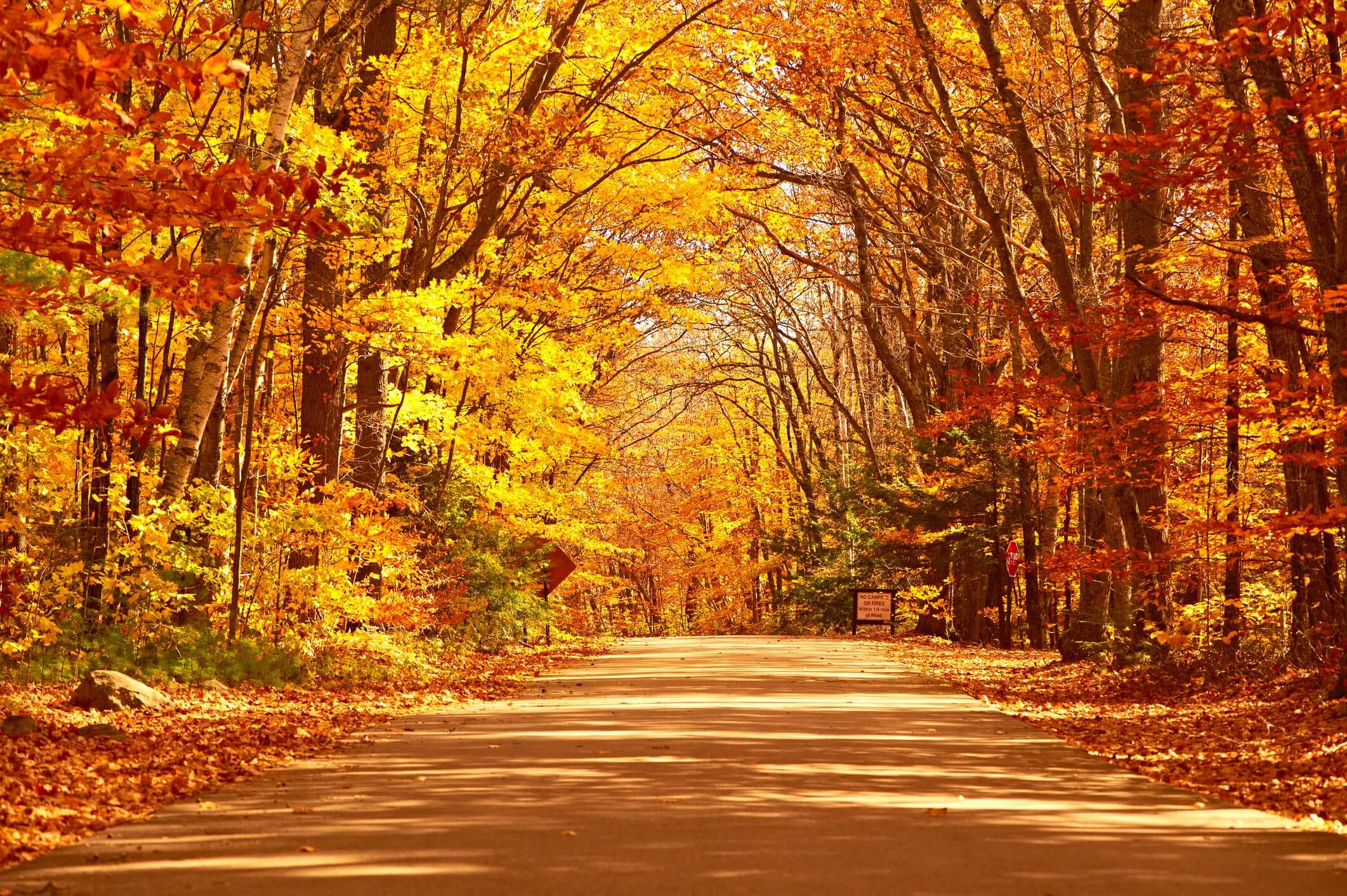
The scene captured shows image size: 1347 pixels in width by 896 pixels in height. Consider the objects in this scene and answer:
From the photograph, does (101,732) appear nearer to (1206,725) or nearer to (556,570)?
(1206,725)

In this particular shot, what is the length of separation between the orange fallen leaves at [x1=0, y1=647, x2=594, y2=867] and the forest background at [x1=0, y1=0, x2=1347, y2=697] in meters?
1.33

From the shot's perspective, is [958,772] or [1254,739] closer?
[958,772]

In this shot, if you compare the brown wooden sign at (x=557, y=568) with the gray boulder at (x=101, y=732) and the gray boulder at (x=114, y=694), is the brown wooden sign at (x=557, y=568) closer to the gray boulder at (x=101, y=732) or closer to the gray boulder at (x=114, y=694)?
the gray boulder at (x=114, y=694)

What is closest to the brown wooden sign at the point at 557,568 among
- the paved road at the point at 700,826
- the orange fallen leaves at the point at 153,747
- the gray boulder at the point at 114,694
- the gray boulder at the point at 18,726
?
the orange fallen leaves at the point at 153,747

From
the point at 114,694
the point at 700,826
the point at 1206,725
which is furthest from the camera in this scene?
the point at 1206,725

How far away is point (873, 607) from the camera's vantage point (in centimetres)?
3703

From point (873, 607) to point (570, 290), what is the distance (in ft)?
42.1

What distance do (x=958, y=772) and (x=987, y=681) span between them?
1040cm

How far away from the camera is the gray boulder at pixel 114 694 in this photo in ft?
41.5

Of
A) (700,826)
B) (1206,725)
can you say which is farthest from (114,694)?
(1206,725)

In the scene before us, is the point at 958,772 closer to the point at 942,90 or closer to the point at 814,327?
the point at 942,90

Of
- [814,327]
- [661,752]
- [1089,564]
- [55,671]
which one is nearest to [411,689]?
[55,671]

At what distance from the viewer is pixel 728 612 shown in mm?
63969

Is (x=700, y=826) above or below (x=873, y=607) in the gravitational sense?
below
